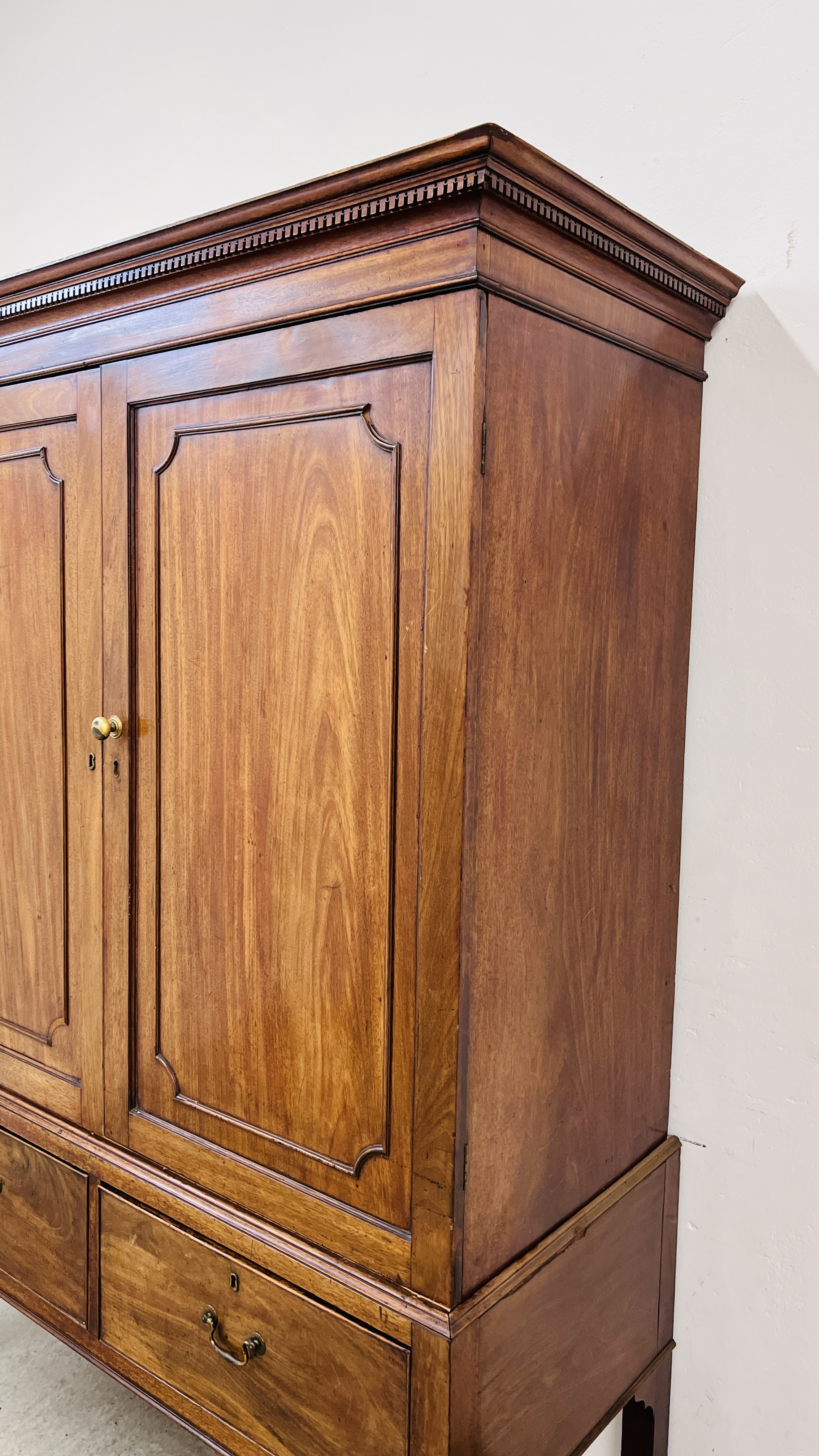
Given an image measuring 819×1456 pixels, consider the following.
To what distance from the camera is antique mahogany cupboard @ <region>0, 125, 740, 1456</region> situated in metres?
0.91

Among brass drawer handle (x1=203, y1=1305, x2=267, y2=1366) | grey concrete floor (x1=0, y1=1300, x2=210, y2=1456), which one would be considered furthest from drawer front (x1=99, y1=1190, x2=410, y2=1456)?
grey concrete floor (x1=0, y1=1300, x2=210, y2=1456)

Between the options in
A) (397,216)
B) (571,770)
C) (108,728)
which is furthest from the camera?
(108,728)

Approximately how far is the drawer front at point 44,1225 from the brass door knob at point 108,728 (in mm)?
553

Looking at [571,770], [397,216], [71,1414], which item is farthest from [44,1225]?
[397,216]

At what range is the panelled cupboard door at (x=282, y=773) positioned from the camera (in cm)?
95

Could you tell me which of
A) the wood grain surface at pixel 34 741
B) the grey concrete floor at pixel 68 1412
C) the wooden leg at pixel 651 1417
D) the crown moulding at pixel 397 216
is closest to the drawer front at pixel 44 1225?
the wood grain surface at pixel 34 741

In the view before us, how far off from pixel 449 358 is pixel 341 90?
0.98m

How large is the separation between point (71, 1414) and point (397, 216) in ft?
5.60

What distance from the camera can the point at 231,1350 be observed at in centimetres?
110

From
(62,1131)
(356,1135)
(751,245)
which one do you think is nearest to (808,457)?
(751,245)

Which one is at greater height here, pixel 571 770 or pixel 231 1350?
pixel 571 770

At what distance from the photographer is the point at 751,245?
3.89 feet

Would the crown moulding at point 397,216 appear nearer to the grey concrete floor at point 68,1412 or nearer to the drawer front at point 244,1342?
the drawer front at point 244,1342

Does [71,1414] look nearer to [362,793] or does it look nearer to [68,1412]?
[68,1412]
